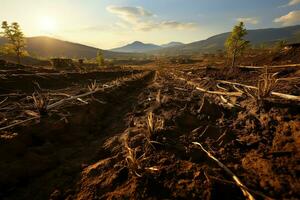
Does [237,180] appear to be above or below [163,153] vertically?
above

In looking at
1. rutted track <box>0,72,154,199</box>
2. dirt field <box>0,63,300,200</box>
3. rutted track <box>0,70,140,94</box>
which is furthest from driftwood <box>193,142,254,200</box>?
rutted track <box>0,70,140,94</box>

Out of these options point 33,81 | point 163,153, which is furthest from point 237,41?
point 163,153

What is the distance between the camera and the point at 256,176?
325 cm

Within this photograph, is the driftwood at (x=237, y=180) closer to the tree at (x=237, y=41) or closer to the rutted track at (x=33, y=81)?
the rutted track at (x=33, y=81)

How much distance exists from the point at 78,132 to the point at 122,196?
11.0 ft

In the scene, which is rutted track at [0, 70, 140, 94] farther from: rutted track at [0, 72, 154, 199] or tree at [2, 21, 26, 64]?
tree at [2, 21, 26, 64]

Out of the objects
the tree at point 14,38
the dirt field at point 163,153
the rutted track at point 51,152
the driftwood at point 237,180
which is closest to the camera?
the driftwood at point 237,180

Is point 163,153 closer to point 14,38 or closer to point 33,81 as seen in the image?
point 33,81

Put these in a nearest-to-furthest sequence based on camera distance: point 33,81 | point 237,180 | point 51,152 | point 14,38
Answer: point 237,180
point 51,152
point 33,81
point 14,38

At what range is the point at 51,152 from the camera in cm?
514

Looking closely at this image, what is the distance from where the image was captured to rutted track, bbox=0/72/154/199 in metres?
4.12

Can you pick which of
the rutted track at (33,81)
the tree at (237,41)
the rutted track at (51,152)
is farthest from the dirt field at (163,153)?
the tree at (237,41)

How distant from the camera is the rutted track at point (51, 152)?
4121 millimetres

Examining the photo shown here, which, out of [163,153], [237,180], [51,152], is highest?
[237,180]
